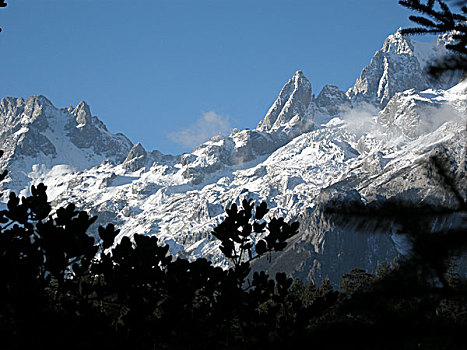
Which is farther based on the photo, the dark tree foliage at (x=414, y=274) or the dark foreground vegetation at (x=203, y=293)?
the dark foreground vegetation at (x=203, y=293)

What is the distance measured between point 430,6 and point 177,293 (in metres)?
4.46

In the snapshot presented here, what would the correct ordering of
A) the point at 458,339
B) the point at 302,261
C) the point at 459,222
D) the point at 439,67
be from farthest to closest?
the point at 302,261, the point at 439,67, the point at 459,222, the point at 458,339

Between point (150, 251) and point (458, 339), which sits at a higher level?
point (150, 251)

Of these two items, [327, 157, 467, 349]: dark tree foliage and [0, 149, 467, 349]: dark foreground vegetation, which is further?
[0, 149, 467, 349]: dark foreground vegetation

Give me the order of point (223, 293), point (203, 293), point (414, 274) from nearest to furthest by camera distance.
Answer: point (414, 274)
point (223, 293)
point (203, 293)

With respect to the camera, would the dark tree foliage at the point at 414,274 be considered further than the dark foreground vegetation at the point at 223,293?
No

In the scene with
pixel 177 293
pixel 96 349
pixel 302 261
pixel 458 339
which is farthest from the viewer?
pixel 302 261

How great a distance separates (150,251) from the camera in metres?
7.00

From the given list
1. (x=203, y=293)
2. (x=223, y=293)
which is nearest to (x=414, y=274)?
(x=223, y=293)

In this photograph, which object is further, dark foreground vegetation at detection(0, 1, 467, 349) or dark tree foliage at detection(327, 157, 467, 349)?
dark foreground vegetation at detection(0, 1, 467, 349)

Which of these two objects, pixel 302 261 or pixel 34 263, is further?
pixel 302 261

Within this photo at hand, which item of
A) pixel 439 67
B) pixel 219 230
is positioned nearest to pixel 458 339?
pixel 439 67

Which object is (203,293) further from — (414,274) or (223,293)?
(414,274)

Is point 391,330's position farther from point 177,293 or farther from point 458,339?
point 177,293
